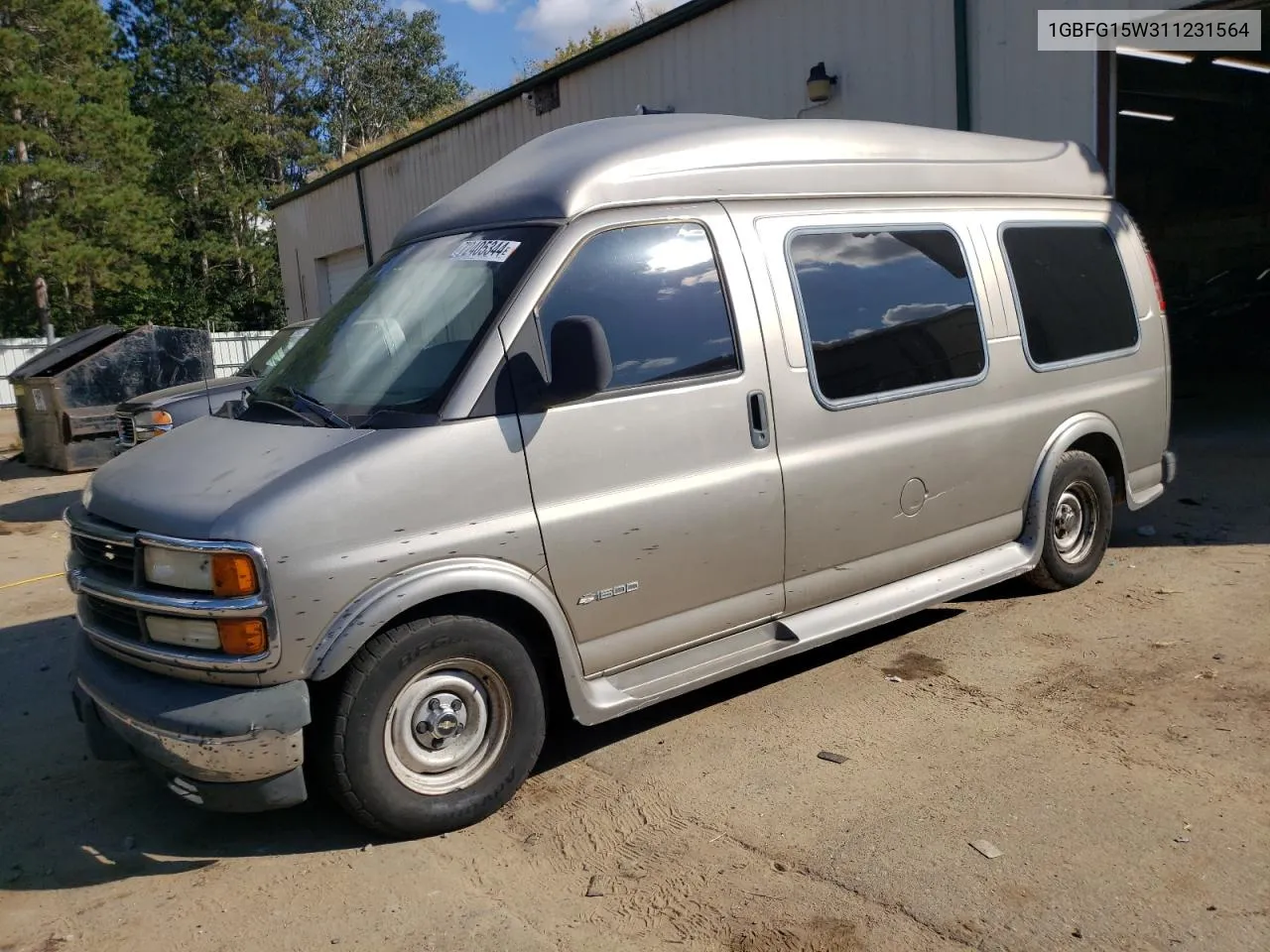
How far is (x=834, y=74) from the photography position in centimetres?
992

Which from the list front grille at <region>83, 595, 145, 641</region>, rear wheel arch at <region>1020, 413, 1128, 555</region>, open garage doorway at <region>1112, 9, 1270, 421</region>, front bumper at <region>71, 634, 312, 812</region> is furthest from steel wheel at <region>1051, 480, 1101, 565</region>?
open garage doorway at <region>1112, 9, 1270, 421</region>

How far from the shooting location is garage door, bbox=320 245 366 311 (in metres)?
20.4

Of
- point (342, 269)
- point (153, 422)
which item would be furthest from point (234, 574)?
point (342, 269)

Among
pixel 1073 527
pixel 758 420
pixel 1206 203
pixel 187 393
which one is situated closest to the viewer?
pixel 758 420

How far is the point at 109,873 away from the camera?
364 centimetres

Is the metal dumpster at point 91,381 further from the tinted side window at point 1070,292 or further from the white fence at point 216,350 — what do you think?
the white fence at point 216,350

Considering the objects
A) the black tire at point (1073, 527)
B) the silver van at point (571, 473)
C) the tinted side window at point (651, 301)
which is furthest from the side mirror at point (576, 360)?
the black tire at point (1073, 527)

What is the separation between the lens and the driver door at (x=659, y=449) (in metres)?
3.86

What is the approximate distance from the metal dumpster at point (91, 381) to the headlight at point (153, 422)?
3087mm

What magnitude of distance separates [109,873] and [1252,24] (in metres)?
11.3

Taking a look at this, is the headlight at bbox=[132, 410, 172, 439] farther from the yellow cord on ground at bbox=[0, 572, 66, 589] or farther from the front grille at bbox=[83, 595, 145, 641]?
the front grille at bbox=[83, 595, 145, 641]

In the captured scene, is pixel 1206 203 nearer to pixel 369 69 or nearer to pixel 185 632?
pixel 185 632

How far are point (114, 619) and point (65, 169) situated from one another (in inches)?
1359

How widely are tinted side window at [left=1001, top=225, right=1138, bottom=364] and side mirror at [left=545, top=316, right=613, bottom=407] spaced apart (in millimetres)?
2868
